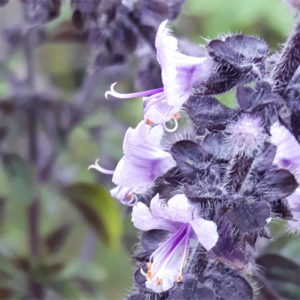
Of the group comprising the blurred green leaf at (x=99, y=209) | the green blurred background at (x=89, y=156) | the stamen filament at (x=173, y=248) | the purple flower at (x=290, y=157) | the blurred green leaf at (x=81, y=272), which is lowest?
the stamen filament at (x=173, y=248)

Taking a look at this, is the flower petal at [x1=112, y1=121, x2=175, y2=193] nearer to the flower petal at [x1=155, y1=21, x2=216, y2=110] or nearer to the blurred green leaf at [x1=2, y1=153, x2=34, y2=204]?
the flower petal at [x1=155, y1=21, x2=216, y2=110]

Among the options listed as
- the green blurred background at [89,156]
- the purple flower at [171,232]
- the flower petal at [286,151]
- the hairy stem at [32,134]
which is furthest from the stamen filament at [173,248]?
the hairy stem at [32,134]

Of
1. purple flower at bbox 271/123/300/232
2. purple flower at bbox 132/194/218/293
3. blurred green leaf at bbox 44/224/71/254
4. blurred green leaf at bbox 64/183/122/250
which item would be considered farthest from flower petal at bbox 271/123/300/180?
blurred green leaf at bbox 44/224/71/254

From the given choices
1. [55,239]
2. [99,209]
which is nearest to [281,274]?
[99,209]

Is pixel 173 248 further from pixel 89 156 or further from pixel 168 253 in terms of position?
pixel 89 156

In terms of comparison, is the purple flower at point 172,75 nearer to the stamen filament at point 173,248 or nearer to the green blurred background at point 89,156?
the stamen filament at point 173,248

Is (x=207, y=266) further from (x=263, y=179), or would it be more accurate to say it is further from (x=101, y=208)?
(x=101, y=208)

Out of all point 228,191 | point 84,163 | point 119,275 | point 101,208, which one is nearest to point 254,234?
point 228,191
